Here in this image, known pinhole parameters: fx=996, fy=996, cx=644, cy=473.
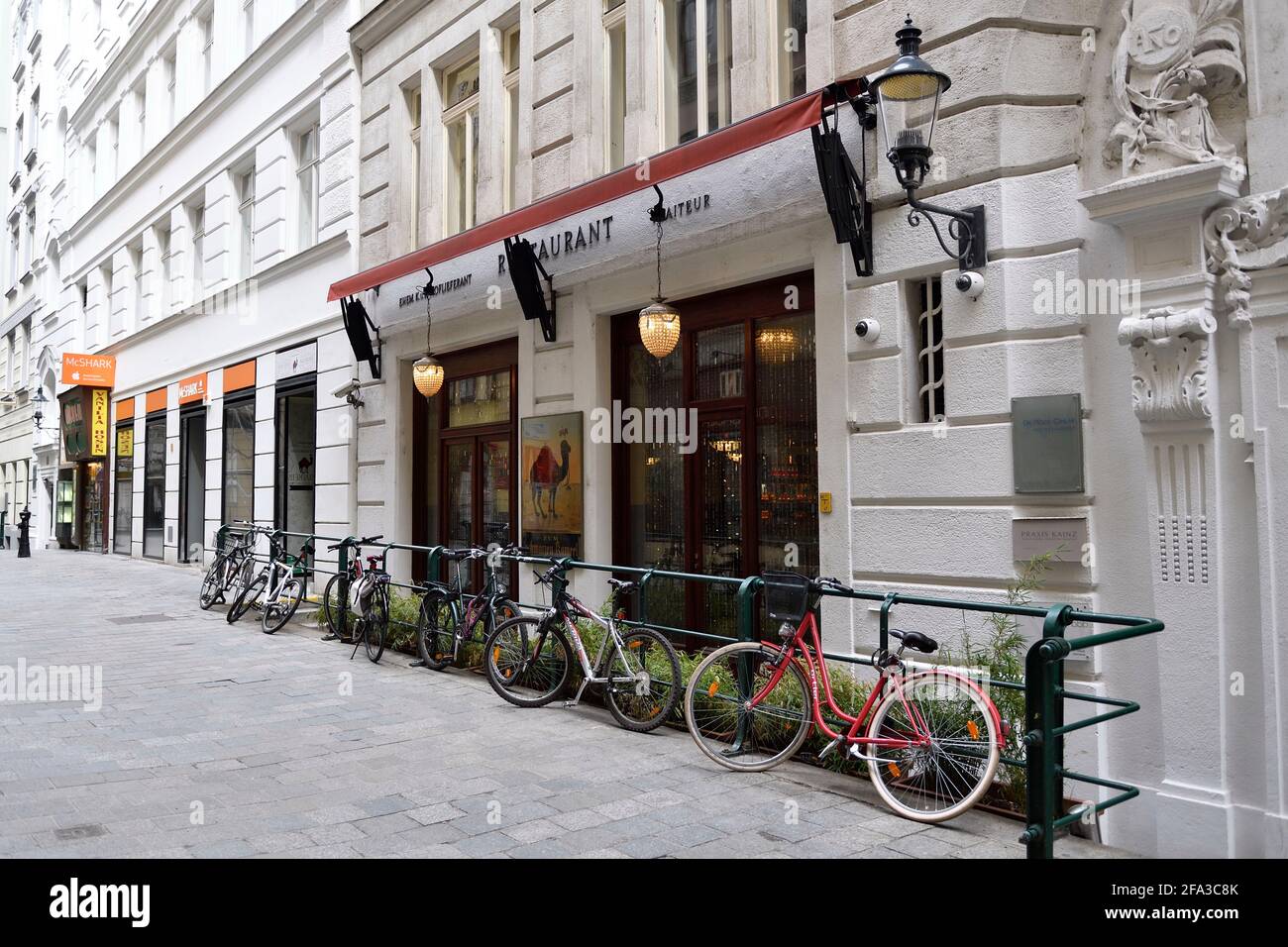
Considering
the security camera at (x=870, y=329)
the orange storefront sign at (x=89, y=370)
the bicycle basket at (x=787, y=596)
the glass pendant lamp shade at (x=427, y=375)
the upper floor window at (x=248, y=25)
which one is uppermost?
the upper floor window at (x=248, y=25)

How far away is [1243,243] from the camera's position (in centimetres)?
553

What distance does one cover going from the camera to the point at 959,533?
22.3ft

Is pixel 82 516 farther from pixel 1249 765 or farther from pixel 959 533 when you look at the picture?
pixel 1249 765

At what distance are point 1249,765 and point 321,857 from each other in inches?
194

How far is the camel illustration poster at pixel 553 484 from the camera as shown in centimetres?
1038

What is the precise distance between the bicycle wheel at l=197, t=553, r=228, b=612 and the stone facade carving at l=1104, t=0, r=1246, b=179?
42.1 ft

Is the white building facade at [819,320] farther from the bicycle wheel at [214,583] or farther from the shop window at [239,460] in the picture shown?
the bicycle wheel at [214,583]

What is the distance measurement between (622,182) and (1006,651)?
5.48m

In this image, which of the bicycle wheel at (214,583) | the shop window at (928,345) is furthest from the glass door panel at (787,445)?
the bicycle wheel at (214,583)

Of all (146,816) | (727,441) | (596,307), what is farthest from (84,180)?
(146,816)

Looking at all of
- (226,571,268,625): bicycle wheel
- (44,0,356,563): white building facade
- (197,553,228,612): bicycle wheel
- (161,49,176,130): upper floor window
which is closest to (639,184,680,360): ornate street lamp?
(226,571,268,625): bicycle wheel

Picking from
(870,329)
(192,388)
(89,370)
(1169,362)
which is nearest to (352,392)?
(192,388)

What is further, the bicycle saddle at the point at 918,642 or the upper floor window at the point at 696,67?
the upper floor window at the point at 696,67

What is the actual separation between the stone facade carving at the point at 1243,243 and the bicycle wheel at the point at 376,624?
8.10 meters
